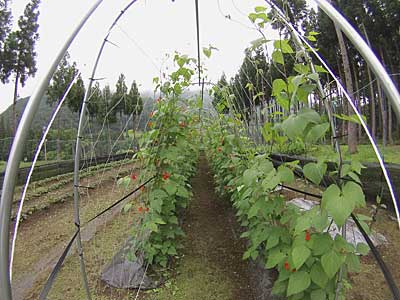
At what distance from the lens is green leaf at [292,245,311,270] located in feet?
3.80

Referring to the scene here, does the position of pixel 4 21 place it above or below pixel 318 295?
above

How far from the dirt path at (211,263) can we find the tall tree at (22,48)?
40.1 feet

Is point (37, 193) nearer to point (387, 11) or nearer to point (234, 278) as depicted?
point (234, 278)

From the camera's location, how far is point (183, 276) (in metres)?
2.69

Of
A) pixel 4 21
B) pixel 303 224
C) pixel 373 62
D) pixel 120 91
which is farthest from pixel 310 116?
pixel 4 21

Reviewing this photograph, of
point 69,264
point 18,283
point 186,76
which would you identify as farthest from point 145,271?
point 186,76

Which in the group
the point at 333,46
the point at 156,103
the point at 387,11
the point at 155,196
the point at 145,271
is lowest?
the point at 145,271

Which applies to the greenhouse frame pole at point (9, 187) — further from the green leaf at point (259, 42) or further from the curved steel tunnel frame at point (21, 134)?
the green leaf at point (259, 42)

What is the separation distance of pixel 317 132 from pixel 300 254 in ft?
1.67

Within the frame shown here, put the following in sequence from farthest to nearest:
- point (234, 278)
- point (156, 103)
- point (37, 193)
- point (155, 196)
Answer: point (37, 193) → point (156, 103) → point (234, 278) → point (155, 196)

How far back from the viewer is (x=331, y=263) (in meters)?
1.13

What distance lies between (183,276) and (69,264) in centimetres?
128

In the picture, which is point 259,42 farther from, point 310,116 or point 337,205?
point 337,205

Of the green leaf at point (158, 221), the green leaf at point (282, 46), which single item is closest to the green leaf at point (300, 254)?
the green leaf at point (282, 46)
